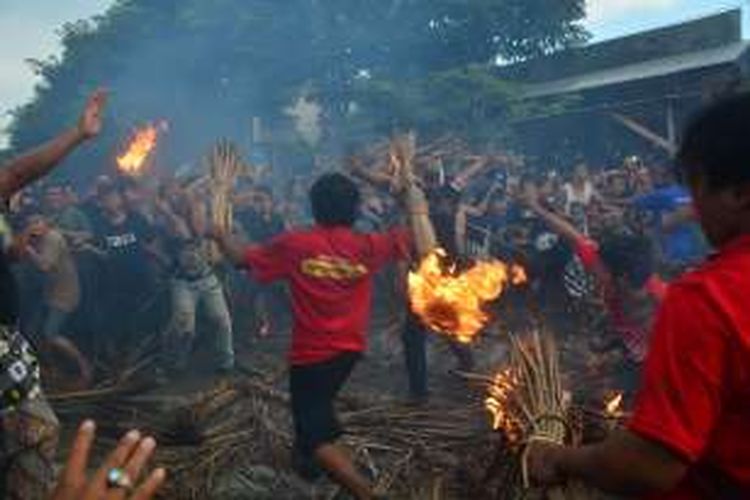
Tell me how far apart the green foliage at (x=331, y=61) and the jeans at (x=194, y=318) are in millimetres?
13576

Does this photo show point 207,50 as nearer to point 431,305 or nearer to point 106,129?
point 106,129

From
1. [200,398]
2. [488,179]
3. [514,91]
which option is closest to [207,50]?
[514,91]

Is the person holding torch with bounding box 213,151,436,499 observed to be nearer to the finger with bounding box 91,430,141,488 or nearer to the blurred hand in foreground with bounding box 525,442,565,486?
the blurred hand in foreground with bounding box 525,442,565,486

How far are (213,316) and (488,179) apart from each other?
567 centimetres

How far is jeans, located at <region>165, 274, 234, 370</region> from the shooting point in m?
11.2

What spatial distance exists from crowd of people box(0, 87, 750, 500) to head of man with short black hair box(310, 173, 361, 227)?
1cm

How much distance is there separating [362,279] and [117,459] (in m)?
4.68

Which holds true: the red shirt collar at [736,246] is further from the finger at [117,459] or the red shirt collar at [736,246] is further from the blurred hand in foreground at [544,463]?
the finger at [117,459]

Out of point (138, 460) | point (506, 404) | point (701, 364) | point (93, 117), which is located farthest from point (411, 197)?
point (138, 460)

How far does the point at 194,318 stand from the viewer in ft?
37.5

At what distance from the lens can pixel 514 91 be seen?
24.2 m

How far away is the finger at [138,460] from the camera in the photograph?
6.60ft

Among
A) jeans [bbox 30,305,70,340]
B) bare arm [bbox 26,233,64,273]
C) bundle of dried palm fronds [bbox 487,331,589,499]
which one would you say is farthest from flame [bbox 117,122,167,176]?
bundle of dried palm fronds [bbox 487,331,589,499]

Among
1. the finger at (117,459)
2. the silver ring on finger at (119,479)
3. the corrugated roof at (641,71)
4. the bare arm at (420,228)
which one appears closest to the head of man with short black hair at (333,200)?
the bare arm at (420,228)
